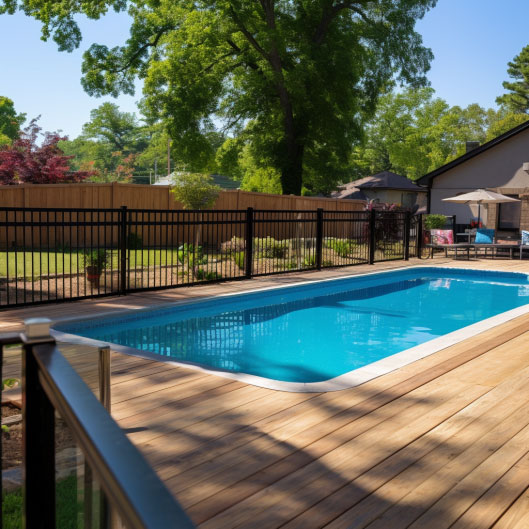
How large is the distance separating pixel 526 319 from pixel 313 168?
18093 millimetres

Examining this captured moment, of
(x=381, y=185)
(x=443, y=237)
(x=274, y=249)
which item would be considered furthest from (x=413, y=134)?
(x=274, y=249)

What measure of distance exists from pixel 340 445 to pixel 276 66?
19.5 meters

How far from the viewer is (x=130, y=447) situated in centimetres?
81

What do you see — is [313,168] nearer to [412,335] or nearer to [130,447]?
[412,335]

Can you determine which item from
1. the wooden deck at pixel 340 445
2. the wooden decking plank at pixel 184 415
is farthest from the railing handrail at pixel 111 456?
the wooden decking plank at pixel 184 415

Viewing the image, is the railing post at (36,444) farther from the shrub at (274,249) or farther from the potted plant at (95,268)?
the shrub at (274,249)

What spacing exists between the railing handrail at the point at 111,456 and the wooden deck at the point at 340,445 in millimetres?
408

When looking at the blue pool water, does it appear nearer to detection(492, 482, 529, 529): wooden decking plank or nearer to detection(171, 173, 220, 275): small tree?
detection(492, 482, 529, 529): wooden decking plank

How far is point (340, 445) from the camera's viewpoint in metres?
3.13

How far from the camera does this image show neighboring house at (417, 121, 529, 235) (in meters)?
19.5

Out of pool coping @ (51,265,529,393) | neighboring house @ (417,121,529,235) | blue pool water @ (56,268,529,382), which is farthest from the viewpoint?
neighboring house @ (417,121,529,235)

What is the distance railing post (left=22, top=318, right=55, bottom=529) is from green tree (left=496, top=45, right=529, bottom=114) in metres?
54.7

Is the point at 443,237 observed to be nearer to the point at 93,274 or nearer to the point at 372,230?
the point at 372,230

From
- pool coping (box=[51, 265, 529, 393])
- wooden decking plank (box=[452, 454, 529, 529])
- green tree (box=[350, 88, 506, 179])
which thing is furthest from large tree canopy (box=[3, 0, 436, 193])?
green tree (box=[350, 88, 506, 179])
